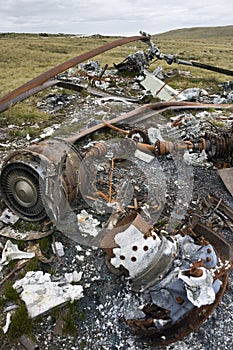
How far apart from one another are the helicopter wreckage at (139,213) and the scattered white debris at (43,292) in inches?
17.8

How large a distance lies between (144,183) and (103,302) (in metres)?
2.19

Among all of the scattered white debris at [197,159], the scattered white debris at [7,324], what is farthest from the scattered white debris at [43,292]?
the scattered white debris at [197,159]

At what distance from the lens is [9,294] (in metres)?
3.23

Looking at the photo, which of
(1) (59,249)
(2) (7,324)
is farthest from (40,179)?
(2) (7,324)

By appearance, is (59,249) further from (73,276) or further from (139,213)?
(139,213)

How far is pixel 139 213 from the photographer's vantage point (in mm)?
4066

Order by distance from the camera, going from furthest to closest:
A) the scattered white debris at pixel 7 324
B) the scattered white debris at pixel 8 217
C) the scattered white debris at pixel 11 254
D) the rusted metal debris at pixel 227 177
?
the rusted metal debris at pixel 227 177, the scattered white debris at pixel 8 217, the scattered white debris at pixel 11 254, the scattered white debris at pixel 7 324

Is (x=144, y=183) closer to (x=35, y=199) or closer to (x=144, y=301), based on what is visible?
(x=35, y=199)

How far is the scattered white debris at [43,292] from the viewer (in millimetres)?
3113

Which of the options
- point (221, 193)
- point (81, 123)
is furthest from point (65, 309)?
point (81, 123)

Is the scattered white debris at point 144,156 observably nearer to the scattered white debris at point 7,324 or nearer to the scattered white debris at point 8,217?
the scattered white debris at point 8,217

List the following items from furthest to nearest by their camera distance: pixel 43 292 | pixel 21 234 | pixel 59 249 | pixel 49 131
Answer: pixel 49 131, pixel 21 234, pixel 59 249, pixel 43 292

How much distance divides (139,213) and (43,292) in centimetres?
143

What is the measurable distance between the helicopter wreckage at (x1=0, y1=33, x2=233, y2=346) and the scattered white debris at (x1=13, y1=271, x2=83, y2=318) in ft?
1.49
